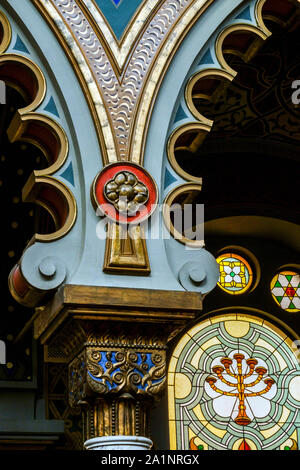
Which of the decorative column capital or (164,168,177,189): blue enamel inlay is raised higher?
(164,168,177,189): blue enamel inlay

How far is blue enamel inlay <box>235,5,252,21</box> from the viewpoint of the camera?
5.42 metres

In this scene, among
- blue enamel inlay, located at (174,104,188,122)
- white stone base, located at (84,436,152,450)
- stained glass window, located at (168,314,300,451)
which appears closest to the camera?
white stone base, located at (84,436,152,450)

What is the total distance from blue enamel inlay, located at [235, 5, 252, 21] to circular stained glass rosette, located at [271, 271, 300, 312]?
360 cm

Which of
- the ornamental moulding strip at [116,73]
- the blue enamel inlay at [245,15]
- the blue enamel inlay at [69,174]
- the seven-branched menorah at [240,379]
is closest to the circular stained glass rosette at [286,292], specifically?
the seven-branched menorah at [240,379]

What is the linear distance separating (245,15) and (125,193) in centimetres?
135

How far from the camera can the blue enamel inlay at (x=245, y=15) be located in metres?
5.42

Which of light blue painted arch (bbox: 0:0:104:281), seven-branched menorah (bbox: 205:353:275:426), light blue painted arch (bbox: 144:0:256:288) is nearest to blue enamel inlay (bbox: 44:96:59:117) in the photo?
light blue painted arch (bbox: 0:0:104:281)

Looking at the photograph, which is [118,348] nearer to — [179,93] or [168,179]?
[168,179]

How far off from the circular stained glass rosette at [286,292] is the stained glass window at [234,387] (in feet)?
0.78

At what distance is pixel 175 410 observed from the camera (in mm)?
7984

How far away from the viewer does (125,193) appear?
491 cm

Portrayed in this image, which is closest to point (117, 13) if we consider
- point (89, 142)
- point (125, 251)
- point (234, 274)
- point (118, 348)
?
point (89, 142)

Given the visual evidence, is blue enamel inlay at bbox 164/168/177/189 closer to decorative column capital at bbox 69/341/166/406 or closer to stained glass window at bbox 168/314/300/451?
decorative column capital at bbox 69/341/166/406
